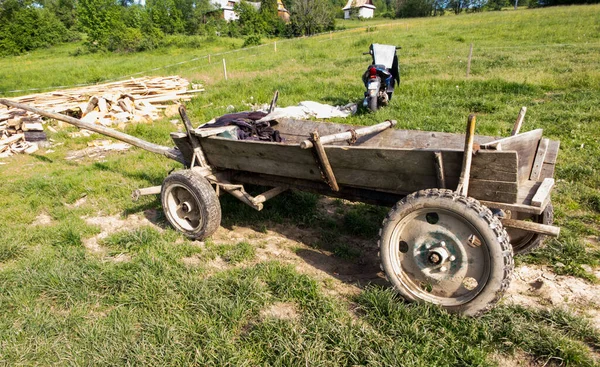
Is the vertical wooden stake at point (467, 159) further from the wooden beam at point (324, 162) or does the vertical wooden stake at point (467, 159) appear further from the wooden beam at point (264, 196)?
the wooden beam at point (264, 196)

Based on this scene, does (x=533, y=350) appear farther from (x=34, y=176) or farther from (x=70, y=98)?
(x=70, y=98)

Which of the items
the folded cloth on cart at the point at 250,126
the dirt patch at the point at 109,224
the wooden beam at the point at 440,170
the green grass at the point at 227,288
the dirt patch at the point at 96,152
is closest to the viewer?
the green grass at the point at 227,288

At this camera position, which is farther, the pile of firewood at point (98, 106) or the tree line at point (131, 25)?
the tree line at point (131, 25)

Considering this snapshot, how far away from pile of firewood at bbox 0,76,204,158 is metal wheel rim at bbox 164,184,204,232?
6454mm

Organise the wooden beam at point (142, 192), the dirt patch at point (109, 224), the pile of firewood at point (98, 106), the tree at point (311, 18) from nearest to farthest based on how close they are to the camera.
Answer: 1. the dirt patch at point (109, 224)
2. the wooden beam at point (142, 192)
3. the pile of firewood at point (98, 106)
4. the tree at point (311, 18)

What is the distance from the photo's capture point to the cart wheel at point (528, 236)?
3.24 metres

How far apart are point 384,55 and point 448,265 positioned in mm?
7368

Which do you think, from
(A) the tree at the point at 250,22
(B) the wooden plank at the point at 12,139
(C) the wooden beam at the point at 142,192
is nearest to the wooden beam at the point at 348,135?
(C) the wooden beam at the point at 142,192

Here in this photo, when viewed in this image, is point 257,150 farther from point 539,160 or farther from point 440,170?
point 539,160

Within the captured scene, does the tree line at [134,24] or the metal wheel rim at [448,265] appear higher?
the tree line at [134,24]

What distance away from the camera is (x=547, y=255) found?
3.45m

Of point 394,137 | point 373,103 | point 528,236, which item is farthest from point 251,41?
point 528,236

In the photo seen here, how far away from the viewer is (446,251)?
267 cm

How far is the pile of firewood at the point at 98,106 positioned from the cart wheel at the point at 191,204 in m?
6.47
